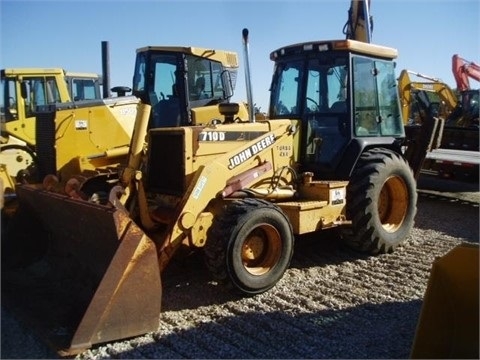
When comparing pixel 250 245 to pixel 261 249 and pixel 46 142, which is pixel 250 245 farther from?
pixel 46 142

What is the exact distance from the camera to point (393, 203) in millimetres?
6234

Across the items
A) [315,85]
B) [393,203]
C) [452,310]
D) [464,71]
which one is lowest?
[452,310]

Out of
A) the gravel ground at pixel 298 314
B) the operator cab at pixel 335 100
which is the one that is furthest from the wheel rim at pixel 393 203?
the operator cab at pixel 335 100

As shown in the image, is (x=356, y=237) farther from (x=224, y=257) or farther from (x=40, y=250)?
(x=40, y=250)

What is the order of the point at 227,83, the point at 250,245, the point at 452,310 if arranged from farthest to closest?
the point at 227,83, the point at 250,245, the point at 452,310

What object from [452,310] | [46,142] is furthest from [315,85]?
[46,142]

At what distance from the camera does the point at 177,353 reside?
11.6 ft

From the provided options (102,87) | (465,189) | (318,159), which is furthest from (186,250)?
(465,189)

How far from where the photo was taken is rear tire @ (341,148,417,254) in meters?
5.51

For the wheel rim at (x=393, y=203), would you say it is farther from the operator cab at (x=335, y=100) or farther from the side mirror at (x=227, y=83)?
the side mirror at (x=227, y=83)

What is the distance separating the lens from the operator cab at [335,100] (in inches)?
223

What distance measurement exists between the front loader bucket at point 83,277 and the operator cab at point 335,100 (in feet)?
8.75

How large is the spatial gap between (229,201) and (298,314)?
4.01ft

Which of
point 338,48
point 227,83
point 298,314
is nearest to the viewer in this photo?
point 298,314
